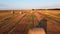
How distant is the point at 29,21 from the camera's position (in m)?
2.40

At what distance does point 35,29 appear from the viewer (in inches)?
92.2

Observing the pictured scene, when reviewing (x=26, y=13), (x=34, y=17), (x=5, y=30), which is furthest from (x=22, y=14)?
(x=5, y=30)

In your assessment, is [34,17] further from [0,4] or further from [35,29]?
[0,4]

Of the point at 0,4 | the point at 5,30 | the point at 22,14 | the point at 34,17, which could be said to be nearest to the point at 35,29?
the point at 34,17

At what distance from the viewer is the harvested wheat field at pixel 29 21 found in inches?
92.6

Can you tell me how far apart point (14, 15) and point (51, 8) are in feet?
2.22

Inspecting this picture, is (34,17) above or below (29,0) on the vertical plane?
below

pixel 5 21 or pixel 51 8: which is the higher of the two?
pixel 51 8

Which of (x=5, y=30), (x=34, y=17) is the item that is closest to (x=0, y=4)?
(x=5, y=30)

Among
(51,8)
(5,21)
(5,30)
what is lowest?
(5,30)

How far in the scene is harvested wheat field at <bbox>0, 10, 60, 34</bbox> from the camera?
7.72 ft

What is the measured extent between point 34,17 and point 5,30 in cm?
56

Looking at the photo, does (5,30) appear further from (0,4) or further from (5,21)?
(0,4)

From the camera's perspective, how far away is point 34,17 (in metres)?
2.41
